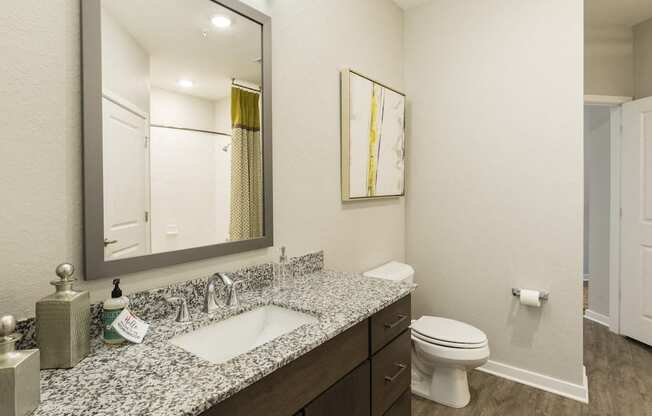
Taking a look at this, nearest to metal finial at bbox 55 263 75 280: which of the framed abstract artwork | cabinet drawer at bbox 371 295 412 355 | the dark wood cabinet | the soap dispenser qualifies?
the dark wood cabinet

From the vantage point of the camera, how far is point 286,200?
1.76m

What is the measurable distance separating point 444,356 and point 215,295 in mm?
1402

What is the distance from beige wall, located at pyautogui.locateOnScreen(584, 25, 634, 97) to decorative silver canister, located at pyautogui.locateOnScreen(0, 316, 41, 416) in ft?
12.9

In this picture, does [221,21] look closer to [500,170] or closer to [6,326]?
[6,326]

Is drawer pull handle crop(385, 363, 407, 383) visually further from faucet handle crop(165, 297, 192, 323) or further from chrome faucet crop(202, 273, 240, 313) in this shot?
faucet handle crop(165, 297, 192, 323)

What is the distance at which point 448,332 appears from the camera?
2.18 m

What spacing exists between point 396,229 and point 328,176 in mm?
952

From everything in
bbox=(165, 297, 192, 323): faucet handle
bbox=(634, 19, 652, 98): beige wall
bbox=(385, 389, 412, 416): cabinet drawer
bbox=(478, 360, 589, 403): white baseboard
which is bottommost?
bbox=(478, 360, 589, 403): white baseboard

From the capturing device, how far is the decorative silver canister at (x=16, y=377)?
25.5 inches

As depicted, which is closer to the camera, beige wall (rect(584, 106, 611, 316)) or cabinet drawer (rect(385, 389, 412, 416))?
cabinet drawer (rect(385, 389, 412, 416))

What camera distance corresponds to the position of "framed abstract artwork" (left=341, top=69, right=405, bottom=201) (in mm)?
2127

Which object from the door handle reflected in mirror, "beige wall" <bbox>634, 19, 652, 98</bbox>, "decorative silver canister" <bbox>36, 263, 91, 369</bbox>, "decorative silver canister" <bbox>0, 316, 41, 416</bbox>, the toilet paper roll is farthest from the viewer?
"beige wall" <bbox>634, 19, 652, 98</bbox>

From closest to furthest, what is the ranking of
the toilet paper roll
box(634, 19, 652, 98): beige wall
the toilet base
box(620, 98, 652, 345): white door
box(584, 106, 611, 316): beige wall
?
1. the toilet base
2. the toilet paper roll
3. box(620, 98, 652, 345): white door
4. box(634, 19, 652, 98): beige wall
5. box(584, 106, 611, 316): beige wall

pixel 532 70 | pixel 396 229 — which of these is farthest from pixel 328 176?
pixel 532 70
